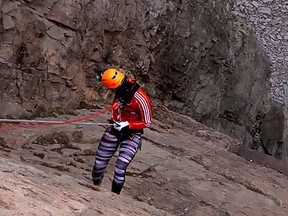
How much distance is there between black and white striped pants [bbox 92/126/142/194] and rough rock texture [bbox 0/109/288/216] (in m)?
0.37

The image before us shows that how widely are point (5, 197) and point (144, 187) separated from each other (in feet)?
16.6

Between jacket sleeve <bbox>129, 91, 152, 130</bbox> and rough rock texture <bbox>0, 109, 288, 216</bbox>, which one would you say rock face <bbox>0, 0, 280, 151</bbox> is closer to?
rough rock texture <bbox>0, 109, 288, 216</bbox>

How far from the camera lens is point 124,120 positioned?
851 centimetres

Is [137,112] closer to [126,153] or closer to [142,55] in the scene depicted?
[126,153]

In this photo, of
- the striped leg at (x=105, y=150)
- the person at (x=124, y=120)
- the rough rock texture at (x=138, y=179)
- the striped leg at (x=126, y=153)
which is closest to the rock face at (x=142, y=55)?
the rough rock texture at (x=138, y=179)

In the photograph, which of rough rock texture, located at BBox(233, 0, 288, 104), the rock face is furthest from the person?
rough rock texture, located at BBox(233, 0, 288, 104)

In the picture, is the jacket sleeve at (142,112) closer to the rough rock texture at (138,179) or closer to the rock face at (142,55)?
the rough rock texture at (138,179)

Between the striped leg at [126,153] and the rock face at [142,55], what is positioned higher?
the rock face at [142,55]

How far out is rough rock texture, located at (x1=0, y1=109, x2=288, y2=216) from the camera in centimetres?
631

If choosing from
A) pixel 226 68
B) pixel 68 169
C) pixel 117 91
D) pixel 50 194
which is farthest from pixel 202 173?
pixel 226 68

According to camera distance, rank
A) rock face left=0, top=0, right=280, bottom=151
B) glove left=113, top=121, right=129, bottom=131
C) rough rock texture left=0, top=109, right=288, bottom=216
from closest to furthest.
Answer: rough rock texture left=0, top=109, right=288, bottom=216 → glove left=113, top=121, right=129, bottom=131 → rock face left=0, top=0, right=280, bottom=151

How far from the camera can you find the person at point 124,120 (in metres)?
8.26

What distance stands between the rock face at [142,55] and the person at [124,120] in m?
4.87

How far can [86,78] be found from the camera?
16484 millimetres
